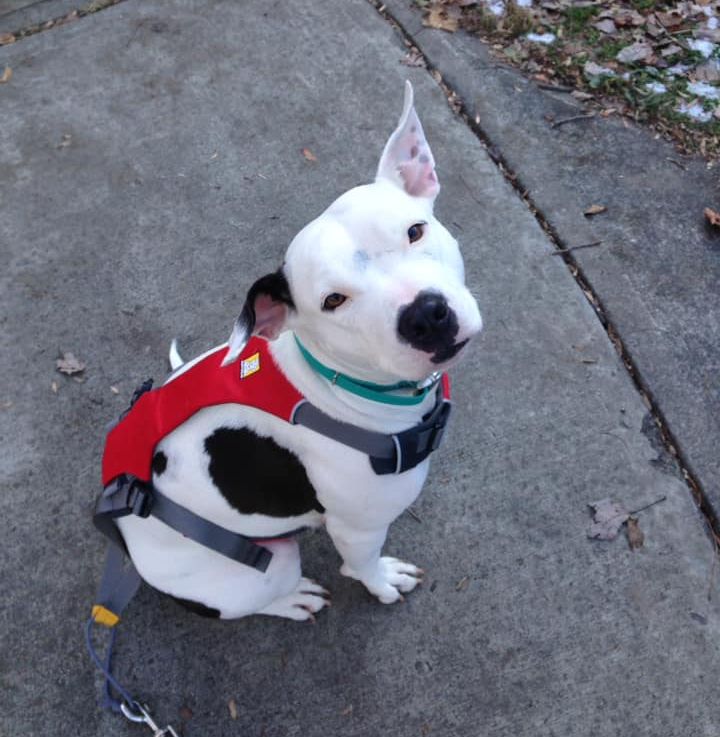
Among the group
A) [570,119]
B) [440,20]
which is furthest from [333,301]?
[440,20]

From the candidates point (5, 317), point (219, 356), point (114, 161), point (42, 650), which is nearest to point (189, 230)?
point (114, 161)

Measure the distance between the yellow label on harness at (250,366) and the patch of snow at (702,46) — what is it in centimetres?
420

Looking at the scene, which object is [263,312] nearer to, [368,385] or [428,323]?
[368,385]

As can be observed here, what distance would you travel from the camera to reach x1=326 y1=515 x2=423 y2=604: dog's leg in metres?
2.69

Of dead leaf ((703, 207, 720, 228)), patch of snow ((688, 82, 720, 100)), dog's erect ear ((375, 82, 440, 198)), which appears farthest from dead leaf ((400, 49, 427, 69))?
dog's erect ear ((375, 82, 440, 198))

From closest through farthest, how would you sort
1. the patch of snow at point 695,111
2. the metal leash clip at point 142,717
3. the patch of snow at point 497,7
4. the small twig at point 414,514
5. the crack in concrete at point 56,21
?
the metal leash clip at point 142,717, the small twig at point 414,514, the patch of snow at point 695,111, the patch of snow at point 497,7, the crack in concrete at point 56,21

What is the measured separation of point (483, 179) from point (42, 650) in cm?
349

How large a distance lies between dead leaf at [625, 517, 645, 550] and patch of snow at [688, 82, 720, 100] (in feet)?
9.77

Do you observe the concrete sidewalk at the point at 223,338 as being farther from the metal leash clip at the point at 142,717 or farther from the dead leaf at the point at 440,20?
the dead leaf at the point at 440,20

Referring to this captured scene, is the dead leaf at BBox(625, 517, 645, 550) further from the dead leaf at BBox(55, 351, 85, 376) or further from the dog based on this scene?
the dead leaf at BBox(55, 351, 85, 376)

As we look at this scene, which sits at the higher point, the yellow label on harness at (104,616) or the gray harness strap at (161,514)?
the gray harness strap at (161,514)

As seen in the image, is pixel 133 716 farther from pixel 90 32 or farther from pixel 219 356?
pixel 90 32

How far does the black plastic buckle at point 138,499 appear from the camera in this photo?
239 cm

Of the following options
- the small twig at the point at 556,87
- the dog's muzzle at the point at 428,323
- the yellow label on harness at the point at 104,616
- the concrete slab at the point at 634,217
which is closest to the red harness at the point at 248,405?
the dog's muzzle at the point at 428,323
